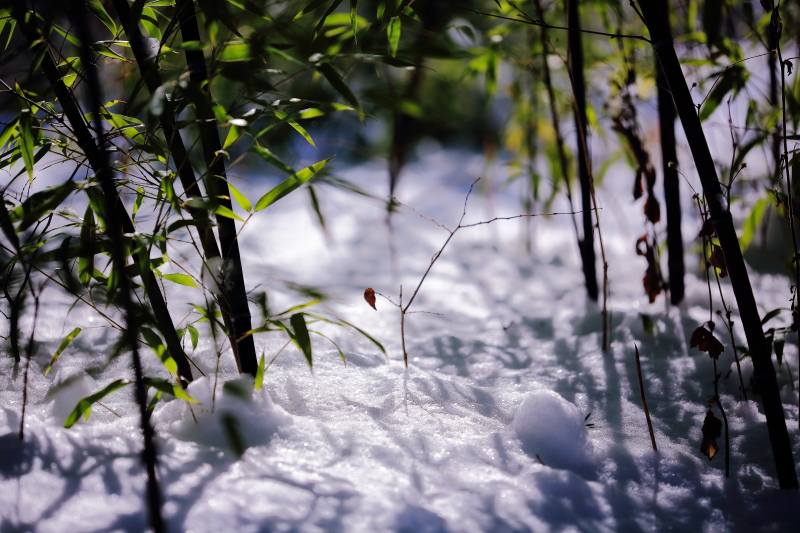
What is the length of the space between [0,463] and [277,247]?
1176 millimetres

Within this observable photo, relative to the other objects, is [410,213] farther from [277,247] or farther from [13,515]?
[13,515]

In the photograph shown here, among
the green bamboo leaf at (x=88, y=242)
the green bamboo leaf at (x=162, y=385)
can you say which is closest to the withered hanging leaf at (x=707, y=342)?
the green bamboo leaf at (x=162, y=385)

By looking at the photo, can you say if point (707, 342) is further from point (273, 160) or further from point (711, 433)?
point (273, 160)

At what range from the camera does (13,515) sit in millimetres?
541

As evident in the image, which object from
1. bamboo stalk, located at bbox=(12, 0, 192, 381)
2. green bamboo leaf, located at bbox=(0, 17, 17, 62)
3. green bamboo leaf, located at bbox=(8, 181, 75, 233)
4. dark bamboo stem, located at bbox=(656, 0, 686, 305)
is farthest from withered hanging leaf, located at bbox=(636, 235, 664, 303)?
green bamboo leaf, located at bbox=(0, 17, 17, 62)

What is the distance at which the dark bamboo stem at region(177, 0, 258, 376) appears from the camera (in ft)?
2.02

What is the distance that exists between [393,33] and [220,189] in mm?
351

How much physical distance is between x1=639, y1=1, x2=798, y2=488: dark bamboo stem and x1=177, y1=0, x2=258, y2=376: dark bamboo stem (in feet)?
1.72

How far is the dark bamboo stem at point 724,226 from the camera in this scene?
1.96 ft

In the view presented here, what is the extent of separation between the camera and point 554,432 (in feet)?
2.36

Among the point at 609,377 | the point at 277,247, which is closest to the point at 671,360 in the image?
the point at 609,377

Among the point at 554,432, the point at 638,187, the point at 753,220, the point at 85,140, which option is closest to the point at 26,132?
the point at 85,140

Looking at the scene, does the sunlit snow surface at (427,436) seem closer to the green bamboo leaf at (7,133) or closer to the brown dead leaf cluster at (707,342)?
the brown dead leaf cluster at (707,342)

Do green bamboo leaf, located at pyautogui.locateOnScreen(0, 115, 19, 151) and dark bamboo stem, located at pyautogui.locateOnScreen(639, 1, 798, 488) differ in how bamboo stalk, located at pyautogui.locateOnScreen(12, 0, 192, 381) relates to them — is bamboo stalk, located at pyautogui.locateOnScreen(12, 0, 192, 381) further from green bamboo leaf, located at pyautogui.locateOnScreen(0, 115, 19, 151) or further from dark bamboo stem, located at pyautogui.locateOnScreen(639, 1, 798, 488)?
dark bamboo stem, located at pyautogui.locateOnScreen(639, 1, 798, 488)
